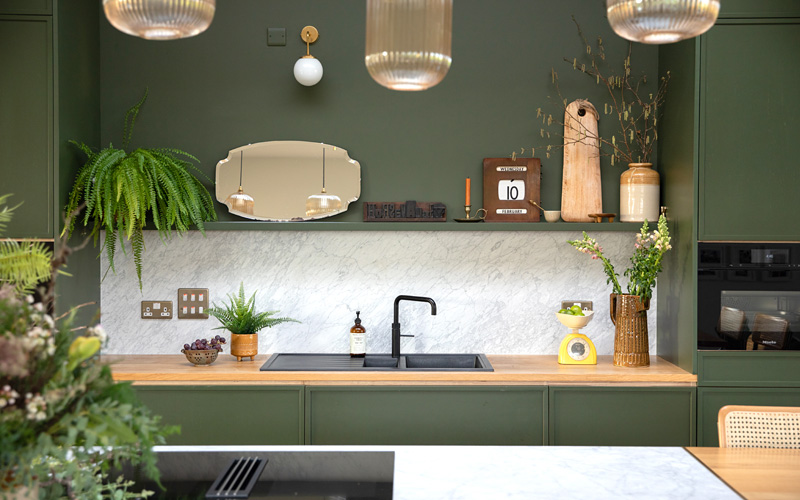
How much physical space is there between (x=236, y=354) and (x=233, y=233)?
0.66m

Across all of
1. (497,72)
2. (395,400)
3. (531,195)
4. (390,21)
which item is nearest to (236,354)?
(395,400)

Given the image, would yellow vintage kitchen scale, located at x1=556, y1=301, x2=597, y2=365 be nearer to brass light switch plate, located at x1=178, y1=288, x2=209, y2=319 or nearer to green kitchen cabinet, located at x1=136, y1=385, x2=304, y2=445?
green kitchen cabinet, located at x1=136, y1=385, x2=304, y2=445

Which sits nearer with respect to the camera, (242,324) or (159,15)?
(159,15)

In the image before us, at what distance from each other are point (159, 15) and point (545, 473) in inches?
54.2

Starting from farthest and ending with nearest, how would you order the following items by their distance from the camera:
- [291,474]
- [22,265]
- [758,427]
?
[758,427]
[291,474]
[22,265]

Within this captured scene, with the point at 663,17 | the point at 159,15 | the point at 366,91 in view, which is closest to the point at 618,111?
the point at 366,91

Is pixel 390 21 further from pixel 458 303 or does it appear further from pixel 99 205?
pixel 458 303

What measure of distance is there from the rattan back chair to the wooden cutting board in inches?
60.7

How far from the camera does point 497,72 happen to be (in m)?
3.48

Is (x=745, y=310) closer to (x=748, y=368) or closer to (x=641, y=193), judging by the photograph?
(x=748, y=368)

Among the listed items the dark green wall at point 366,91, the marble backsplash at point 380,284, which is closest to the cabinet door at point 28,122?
the dark green wall at point 366,91

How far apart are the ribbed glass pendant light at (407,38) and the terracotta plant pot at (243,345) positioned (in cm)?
201

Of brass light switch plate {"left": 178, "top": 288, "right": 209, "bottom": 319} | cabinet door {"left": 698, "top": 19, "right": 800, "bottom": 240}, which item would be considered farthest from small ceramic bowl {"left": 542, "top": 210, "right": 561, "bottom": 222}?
brass light switch plate {"left": 178, "top": 288, "right": 209, "bottom": 319}

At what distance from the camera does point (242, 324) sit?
10.7ft
